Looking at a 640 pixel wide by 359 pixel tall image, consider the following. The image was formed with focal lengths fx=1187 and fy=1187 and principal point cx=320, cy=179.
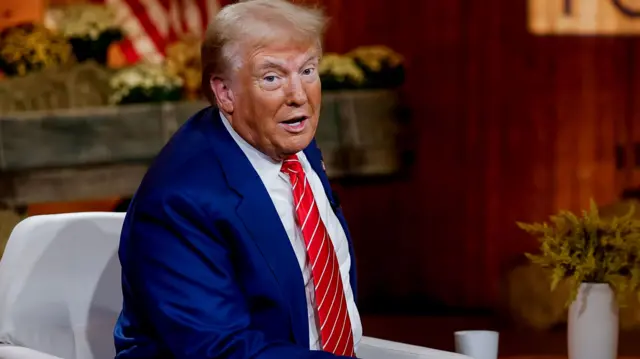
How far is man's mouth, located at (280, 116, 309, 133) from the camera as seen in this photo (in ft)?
6.64

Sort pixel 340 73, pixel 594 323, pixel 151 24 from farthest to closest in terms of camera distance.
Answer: pixel 151 24, pixel 340 73, pixel 594 323

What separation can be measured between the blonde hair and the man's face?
17 millimetres

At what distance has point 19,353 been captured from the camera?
214cm

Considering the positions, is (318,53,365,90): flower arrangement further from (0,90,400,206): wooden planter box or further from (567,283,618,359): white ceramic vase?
(567,283,618,359): white ceramic vase

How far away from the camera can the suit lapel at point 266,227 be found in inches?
76.7

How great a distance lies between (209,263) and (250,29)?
392 millimetres

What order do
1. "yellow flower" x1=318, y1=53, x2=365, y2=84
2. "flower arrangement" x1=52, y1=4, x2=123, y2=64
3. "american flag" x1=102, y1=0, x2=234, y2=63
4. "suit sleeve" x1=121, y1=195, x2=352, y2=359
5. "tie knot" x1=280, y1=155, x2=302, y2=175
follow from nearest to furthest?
"suit sleeve" x1=121, y1=195, x2=352, y2=359, "tie knot" x1=280, y1=155, x2=302, y2=175, "flower arrangement" x1=52, y1=4, x2=123, y2=64, "yellow flower" x1=318, y1=53, x2=365, y2=84, "american flag" x1=102, y1=0, x2=234, y2=63

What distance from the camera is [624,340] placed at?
493 centimetres

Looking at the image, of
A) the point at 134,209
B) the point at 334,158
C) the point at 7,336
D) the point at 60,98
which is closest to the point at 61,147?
the point at 60,98

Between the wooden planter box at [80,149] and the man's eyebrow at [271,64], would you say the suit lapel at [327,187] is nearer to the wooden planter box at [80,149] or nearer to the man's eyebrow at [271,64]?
the man's eyebrow at [271,64]

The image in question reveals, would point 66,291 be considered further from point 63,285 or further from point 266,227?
point 266,227

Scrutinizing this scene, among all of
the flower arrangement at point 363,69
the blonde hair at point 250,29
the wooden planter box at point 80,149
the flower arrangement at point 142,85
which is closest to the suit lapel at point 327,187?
the blonde hair at point 250,29

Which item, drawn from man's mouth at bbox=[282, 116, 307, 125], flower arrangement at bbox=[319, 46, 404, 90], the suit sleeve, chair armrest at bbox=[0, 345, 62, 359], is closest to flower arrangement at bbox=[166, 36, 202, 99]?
flower arrangement at bbox=[319, 46, 404, 90]

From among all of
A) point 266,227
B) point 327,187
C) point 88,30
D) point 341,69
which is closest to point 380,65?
point 341,69
